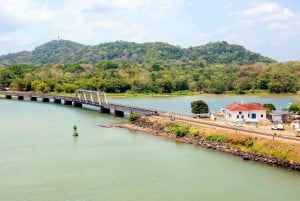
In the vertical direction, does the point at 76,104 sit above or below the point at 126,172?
above

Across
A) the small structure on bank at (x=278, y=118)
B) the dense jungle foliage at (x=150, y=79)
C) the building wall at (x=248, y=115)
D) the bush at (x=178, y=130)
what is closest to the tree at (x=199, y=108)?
the building wall at (x=248, y=115)

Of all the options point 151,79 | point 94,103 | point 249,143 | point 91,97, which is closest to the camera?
point 249,143

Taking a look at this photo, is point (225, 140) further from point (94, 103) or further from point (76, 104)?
point (76, 104)

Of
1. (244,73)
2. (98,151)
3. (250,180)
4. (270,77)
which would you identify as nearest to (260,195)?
(250,180)

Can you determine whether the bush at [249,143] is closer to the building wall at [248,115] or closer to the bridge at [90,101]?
the building wall at [248,115]

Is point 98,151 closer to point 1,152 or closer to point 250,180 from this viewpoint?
point 1,152

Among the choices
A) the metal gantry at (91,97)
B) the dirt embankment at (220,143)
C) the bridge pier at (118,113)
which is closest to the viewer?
the dirt embankment at (220,143)

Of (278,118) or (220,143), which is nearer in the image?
(220,143)

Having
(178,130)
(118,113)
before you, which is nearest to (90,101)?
(118,113)
